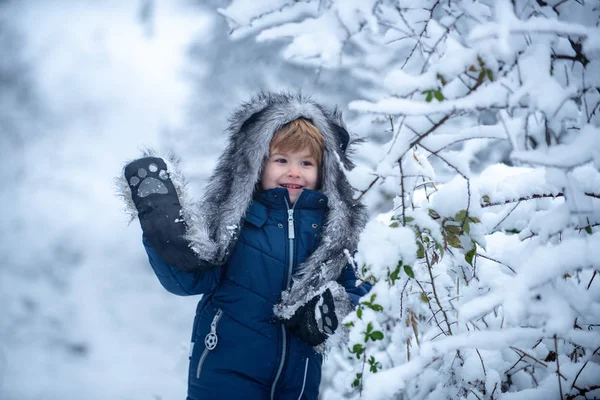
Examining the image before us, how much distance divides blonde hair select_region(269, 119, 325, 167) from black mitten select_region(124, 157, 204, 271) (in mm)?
640

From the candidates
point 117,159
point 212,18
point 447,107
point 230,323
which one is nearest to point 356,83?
point 212,18

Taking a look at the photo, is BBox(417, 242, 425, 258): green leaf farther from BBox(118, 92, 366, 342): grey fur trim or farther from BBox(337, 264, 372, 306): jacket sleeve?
BBox(337, 264, 372, 306): jacket sleeve

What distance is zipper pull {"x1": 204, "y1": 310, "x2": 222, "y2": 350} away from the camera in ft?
6.23

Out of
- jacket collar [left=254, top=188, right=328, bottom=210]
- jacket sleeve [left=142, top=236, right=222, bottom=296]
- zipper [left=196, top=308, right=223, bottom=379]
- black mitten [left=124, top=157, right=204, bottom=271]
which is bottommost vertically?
zipper [left=196, top=308, right=223, bottom=379]

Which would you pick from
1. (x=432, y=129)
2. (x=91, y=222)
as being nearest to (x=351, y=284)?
(x=432, y=129)

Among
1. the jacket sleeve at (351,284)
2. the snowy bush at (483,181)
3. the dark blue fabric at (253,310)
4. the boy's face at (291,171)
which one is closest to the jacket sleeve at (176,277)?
the dark blue fabric at (253,310)

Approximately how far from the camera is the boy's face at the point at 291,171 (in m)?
2.18

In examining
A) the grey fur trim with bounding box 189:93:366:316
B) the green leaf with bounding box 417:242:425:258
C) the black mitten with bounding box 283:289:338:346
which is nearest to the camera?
the green leaf with bounding box 417:242:425:258

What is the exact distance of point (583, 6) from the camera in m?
1.15

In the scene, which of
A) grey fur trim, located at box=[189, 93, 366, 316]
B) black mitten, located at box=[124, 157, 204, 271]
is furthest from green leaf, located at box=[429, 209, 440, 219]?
black mitten, located at box=[124, 157, 204, 271]

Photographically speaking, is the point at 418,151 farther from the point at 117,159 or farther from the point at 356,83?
the point at 117,159

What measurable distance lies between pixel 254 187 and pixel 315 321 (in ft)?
2.56

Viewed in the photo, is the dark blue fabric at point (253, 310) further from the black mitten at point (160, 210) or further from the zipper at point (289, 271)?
the black mitten at point (160, 210)

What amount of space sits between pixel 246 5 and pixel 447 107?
2.48 ft
